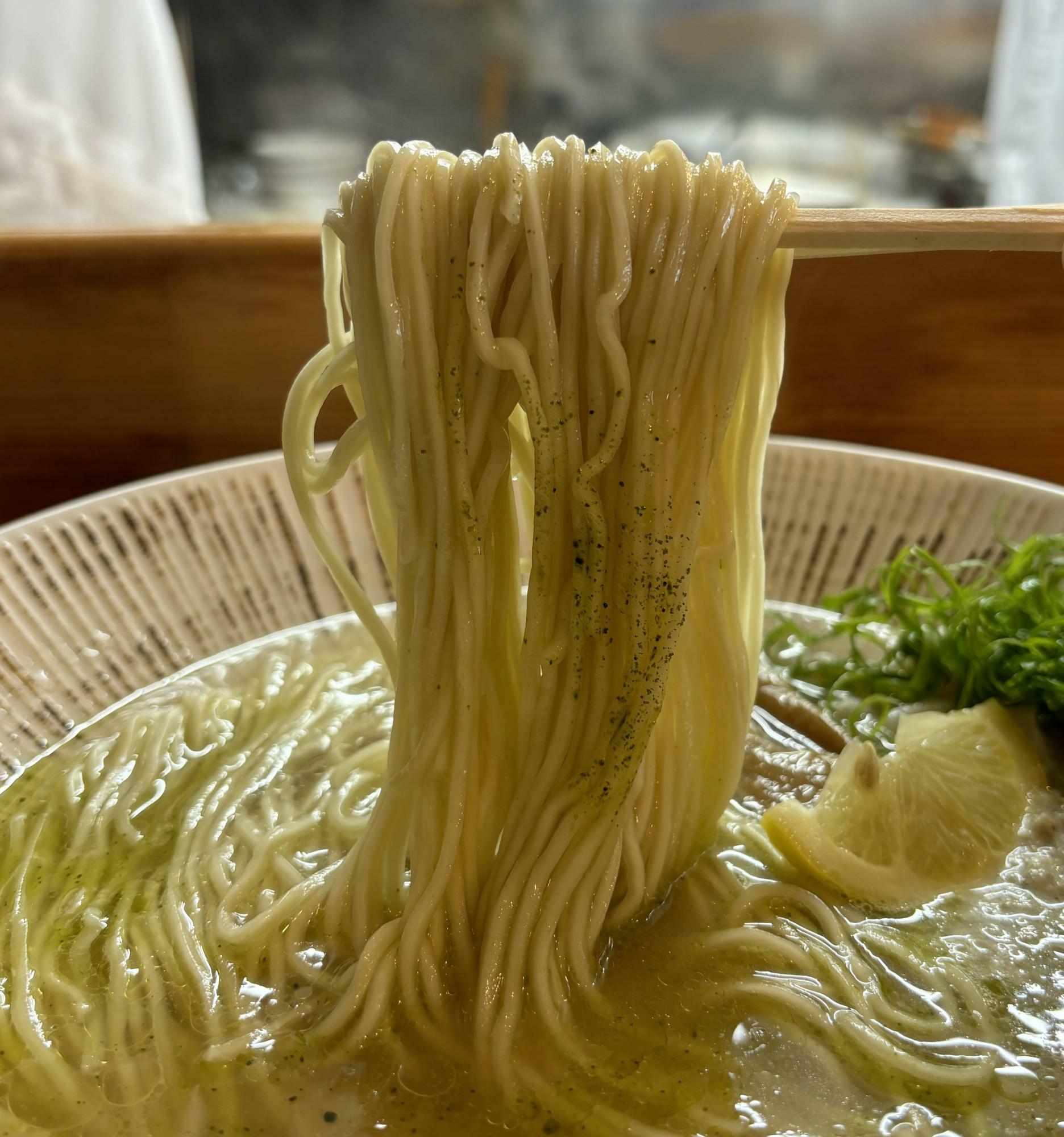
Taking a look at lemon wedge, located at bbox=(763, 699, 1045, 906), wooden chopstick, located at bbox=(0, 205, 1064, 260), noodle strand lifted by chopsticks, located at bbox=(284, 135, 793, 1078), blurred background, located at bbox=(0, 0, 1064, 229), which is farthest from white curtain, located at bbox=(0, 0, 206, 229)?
lemon wedge, located at bbox=(763, 699, 1045, 906)

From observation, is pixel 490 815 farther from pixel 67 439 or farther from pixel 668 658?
pixel 67 439

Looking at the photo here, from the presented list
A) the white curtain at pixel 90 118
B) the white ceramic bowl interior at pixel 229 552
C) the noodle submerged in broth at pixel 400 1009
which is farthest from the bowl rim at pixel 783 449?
the white curtain at pixel 90 118

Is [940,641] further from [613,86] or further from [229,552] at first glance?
[613,86]

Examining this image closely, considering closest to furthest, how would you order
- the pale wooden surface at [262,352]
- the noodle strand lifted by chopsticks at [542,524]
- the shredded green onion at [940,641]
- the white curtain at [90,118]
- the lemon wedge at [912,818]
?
the noodle strand lifted by chopsticks at [542,524], the lemon wedge at [912,818], the shredded green onion at [940,641], the pale wooden surface at [262,352], the white curtain at [90,118]

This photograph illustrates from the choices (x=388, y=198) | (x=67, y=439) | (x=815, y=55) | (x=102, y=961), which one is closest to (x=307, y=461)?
(x=388, y=198)

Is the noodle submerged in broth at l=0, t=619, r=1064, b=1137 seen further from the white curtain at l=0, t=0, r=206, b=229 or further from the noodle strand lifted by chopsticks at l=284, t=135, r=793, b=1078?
the white curtain at l=0, t=0, r=206, b=229

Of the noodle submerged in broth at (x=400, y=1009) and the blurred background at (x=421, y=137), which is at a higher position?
the blurred background at (x=421, y=137)

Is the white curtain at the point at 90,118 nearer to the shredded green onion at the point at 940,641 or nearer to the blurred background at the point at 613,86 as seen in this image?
the blurred background at the point at 613,86
